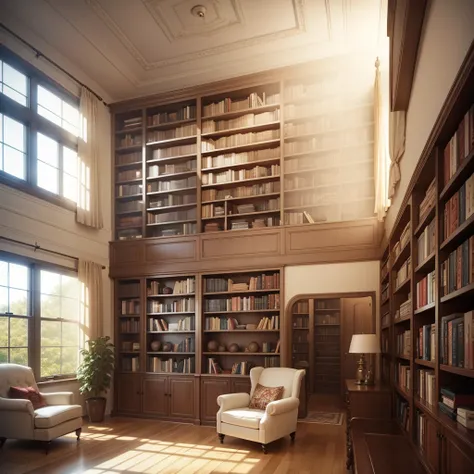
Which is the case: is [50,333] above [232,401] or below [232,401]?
above

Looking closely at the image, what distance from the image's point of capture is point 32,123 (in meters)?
6.87

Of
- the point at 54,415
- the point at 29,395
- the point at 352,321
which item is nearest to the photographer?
the point at 54,415

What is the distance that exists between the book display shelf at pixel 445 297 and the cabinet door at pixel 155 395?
14.9ft

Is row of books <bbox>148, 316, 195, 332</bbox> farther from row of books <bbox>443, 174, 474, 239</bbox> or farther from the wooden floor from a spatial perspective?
row of books <bbox>443, 174, 474, 239</bbox>

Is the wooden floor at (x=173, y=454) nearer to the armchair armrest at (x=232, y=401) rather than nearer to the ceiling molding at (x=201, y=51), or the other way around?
the armchair armrest at (x=232, y=401)

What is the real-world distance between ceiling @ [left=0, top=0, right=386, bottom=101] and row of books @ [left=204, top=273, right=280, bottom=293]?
338 centimetres

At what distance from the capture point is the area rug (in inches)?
278

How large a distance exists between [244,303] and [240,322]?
1.52ft

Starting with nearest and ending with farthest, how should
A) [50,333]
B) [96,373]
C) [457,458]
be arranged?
1. [457,458]
2. [50,333]
3. [96,373]

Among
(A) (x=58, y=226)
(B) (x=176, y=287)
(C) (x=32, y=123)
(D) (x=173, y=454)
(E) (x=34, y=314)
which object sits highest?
(C) (x=32, y=123)

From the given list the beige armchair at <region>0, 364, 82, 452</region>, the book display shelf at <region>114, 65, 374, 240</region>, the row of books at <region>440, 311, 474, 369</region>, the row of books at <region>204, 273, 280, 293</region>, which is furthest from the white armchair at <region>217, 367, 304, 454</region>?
the row of books at <region>440, 311, 474, 369</region>

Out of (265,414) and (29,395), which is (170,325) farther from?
(265,414)

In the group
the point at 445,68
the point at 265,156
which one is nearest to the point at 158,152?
the point at 265,156

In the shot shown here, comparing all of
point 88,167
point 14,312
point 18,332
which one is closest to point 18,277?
point 14,312
